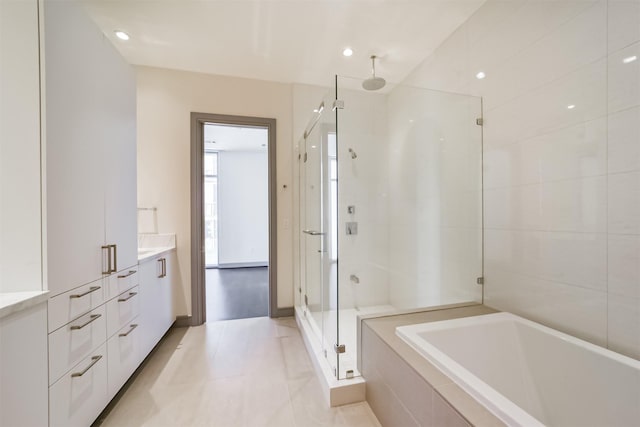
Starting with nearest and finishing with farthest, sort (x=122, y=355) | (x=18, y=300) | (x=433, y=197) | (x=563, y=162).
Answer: (x=18, y=300), (x=563, y=162), (x=122, y=355), (x=433, y=197)

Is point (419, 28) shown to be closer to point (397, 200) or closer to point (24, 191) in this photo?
point (397, 200)

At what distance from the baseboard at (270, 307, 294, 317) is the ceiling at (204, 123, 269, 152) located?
2611mm

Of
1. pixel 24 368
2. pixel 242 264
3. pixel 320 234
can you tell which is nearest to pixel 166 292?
pixel 24 368

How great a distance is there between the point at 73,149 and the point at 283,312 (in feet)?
7.50

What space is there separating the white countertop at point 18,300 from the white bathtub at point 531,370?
5.19 ft

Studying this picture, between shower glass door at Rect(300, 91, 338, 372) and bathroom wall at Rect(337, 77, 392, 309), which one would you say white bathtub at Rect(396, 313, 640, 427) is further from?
bathroom wall at Rect(337, 77, 392, 309)

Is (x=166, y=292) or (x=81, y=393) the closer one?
(x=81, y=393)

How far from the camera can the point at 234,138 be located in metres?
4.71

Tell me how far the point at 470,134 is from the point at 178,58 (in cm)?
265

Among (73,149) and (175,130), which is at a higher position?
(175,130)

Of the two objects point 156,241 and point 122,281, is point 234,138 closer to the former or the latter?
point 156,241

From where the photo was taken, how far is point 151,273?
6.56 ft

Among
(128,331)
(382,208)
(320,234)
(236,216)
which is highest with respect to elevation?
(382,208)

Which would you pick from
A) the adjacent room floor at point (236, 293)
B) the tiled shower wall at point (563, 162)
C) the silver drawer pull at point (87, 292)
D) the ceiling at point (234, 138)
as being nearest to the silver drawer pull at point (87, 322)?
the silver drawer pull at point (87, 292)
